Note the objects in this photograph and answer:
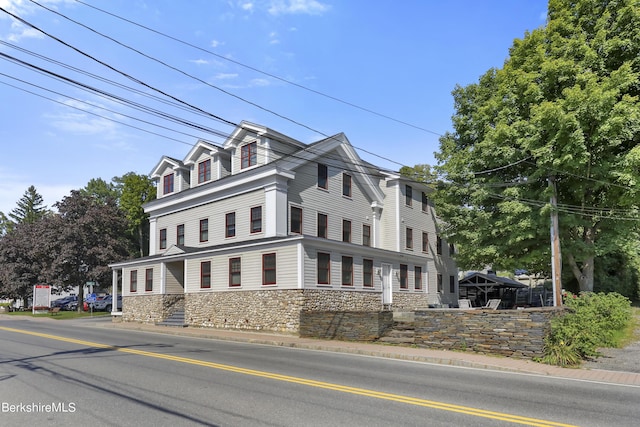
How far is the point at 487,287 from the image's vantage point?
39000 mm

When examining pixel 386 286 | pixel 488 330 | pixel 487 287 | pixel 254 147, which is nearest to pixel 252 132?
pixel 254 147

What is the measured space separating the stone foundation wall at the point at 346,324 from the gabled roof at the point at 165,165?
16.7 metres

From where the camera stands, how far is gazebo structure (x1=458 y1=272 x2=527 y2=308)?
120 feet

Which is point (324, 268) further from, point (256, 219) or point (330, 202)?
point (330, 202)

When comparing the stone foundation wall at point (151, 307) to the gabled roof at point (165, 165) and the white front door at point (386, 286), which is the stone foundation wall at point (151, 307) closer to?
the gabled roof at point (165, 165)

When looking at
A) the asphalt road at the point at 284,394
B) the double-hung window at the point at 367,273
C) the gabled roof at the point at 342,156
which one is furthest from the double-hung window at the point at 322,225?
the asphalt road at the point at 284,394

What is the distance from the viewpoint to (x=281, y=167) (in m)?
25.4

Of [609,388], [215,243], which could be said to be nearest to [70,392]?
[609,388]

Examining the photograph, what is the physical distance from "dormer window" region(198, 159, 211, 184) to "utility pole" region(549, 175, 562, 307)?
20.0m

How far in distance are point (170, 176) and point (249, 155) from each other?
9.03m

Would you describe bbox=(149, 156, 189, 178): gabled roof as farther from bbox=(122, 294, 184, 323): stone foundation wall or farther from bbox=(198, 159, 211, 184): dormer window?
bbox=(122, 294, 184, 323): stone foundation wall

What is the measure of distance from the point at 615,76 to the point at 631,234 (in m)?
7.19

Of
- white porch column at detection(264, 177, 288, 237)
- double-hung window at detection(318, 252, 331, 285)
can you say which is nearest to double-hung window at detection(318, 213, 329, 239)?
white porch column at detection(264, 177, 288, 237)

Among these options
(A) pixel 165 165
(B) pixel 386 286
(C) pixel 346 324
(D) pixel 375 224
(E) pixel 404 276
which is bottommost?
(C) pixel 346 324
